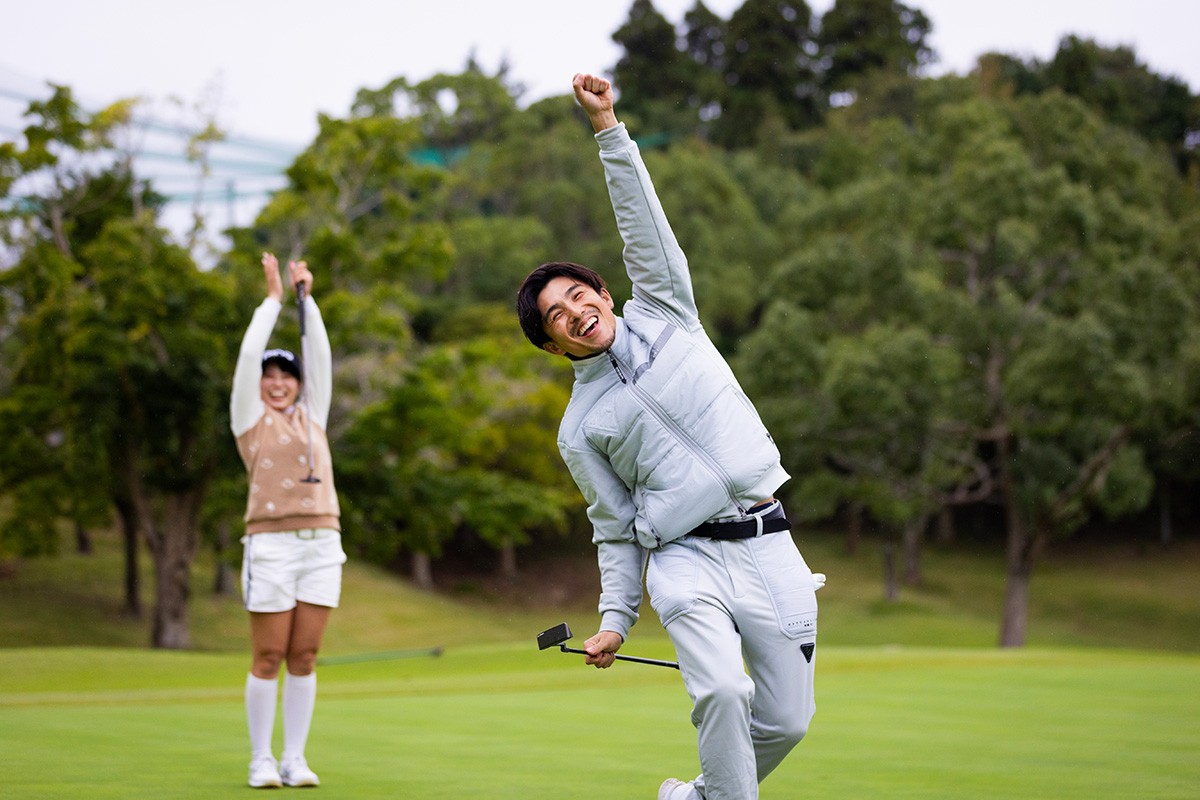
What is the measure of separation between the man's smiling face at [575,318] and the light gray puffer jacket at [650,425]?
7 cm

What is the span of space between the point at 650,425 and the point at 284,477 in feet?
A: 8.84

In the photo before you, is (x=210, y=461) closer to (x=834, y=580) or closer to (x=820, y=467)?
(x=820, y=467)

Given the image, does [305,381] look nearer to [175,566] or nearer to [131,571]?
[175,566]

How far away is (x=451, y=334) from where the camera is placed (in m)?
41.7

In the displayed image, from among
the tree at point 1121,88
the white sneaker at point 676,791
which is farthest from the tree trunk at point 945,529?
the white sneaker at point 676,791

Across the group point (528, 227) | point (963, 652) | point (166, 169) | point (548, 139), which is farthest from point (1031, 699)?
point (548, 139)

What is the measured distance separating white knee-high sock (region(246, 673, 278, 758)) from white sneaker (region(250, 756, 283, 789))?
0.16m

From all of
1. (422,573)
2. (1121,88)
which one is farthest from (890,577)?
(1121,88)

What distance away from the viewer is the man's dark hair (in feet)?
13.6

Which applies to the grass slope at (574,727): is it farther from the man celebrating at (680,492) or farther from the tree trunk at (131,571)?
the tree trunk at (131,571)

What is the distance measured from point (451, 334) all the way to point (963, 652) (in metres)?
26.7

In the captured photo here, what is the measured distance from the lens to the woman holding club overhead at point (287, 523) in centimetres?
601

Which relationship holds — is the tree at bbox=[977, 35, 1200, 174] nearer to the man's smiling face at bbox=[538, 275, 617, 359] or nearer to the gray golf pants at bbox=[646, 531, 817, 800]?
the man's smiling face at bbox=[538, 275, 617, 359]

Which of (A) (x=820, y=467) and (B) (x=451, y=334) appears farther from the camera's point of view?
(B) (x=451, y=334)
